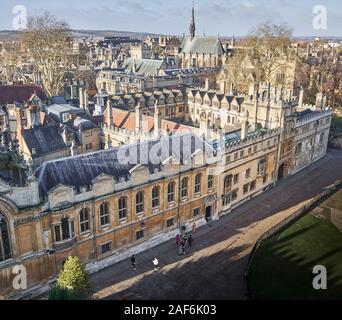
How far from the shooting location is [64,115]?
4641 centimetres

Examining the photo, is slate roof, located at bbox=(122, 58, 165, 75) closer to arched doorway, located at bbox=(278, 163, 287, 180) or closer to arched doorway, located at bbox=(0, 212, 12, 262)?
arched doorway, located at bbox=(278, 163, 287, 180)

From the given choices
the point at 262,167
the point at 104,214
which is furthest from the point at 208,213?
the point at 104,214

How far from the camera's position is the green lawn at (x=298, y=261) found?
2616 cm

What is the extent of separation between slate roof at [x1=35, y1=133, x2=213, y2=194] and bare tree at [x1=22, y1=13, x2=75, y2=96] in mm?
45838

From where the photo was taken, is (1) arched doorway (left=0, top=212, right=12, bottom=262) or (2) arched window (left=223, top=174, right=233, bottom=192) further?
(2) arched window (left=223, top=174, right=233, bottom=192)

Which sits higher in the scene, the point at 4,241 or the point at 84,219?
the point at 4,241

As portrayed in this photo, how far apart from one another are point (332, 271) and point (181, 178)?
45.9ft

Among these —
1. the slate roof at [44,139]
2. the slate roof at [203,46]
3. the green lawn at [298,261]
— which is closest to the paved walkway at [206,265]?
the green lawn at [298,261]

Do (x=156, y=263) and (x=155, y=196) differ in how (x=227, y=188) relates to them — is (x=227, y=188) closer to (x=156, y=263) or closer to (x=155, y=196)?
(x=155, y=196)

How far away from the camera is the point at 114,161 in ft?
97.8

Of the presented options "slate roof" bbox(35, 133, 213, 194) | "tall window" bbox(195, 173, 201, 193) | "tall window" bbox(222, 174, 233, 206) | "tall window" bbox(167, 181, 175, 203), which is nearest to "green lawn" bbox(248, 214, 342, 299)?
"tall window" bbox(222, 174, 233, 206)

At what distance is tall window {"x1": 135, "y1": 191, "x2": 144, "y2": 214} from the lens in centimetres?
2984

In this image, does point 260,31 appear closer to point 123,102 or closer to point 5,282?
point 123,102

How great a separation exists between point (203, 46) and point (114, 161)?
85529 mm
